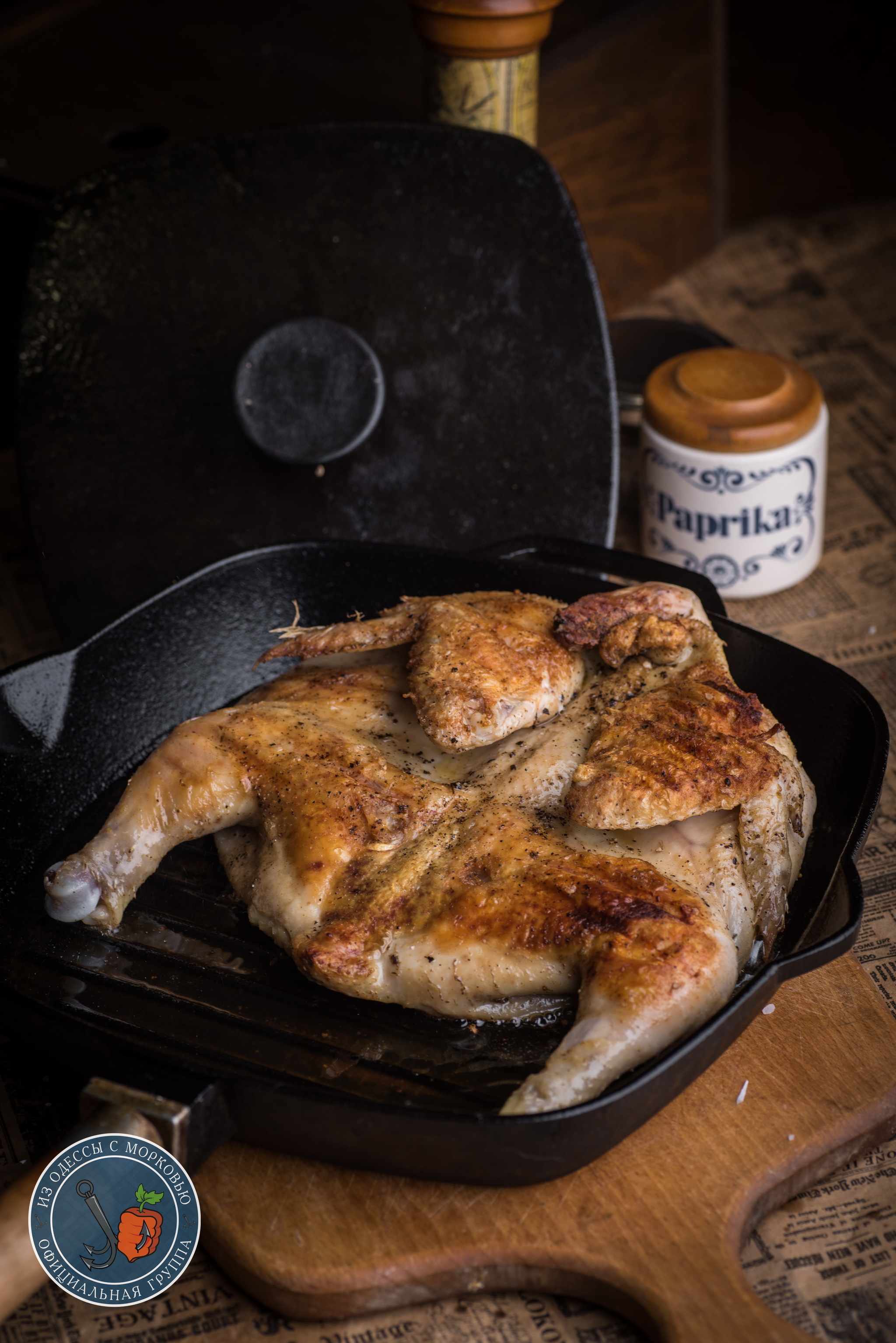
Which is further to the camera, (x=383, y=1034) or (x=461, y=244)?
(x=461, y=244)

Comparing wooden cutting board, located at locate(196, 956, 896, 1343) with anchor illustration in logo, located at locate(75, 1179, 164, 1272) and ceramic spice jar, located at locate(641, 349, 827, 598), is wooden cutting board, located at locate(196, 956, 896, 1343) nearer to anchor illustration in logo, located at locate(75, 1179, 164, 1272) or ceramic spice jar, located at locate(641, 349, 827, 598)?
anchor illustration in logo, located at locate(75, 1179, 164, 1272)

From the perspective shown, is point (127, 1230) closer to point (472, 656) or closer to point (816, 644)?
point (472, 656)

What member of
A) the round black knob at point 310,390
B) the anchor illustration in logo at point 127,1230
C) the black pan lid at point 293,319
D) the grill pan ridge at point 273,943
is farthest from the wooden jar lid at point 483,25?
the anchor illustration in logo at point 127,1230

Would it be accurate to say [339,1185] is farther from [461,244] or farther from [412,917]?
[461,244]

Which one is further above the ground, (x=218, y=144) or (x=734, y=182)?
(x=218, y=144)

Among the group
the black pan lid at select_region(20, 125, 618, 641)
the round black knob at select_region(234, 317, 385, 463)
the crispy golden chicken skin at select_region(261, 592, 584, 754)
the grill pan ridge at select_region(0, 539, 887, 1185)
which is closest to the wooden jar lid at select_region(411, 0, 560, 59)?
the black pan lid at select_region(20, 125, 618, 641)

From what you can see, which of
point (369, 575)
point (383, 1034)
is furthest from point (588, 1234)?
point (369, 575)

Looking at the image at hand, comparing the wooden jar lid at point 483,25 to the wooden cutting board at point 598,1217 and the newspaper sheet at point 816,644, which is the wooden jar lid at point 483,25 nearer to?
the newspaper sheet at point 816,644
